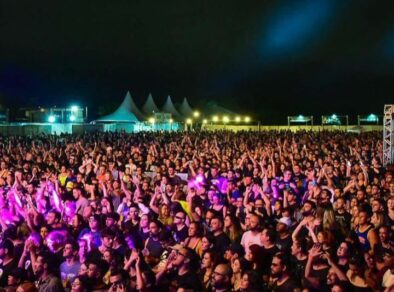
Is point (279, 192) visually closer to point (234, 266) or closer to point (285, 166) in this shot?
point (285, 166)

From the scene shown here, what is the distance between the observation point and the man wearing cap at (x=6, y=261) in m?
5.33

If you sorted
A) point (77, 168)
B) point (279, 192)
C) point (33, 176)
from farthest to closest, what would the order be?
point (77, 168) < point (33, 176) < point (279, 192)

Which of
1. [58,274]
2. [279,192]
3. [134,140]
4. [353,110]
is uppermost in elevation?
[353,110]

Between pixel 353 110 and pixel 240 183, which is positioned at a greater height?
pixel 353 110

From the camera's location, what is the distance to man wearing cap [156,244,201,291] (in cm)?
469

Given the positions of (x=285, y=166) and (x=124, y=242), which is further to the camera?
(x=285, y=166)

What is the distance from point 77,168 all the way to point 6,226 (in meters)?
5.51

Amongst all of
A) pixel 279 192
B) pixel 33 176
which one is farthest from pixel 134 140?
pixel 279 192

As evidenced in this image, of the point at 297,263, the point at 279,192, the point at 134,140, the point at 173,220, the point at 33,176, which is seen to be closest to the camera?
the point at 297,263

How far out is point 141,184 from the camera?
8945 mm

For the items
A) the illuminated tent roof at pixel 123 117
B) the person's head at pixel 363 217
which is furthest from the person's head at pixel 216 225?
the illuminated tent roof at pixel 123 117

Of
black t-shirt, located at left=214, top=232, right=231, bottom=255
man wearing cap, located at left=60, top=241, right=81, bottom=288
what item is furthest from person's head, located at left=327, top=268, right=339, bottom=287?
man wearing cap, located at left=60, top=241, right=81, bottom=288

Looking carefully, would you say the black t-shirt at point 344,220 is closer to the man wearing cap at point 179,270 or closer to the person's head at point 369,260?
the person's head at point 369,260

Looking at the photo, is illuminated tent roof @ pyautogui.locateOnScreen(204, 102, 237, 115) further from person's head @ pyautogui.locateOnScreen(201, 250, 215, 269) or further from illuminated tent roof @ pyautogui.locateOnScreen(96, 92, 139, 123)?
person's head @ pyautogui.locateOnScreen(201, 250, 215, 269)
